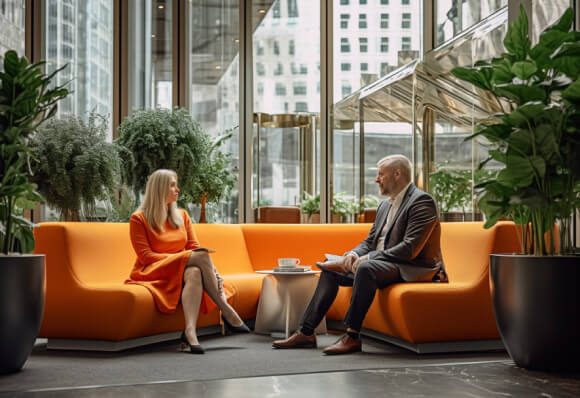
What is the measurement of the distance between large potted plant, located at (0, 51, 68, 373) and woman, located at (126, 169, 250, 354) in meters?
1.06

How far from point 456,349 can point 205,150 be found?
3.20 m

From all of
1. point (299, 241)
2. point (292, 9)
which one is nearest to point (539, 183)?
point (299, 241)

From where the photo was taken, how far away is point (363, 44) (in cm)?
896

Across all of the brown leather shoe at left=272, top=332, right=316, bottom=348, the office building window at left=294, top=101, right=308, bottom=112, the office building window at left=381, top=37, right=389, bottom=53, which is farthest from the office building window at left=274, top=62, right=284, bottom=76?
the brown leather shoe at left=272, top=332, right=316, bottom=348

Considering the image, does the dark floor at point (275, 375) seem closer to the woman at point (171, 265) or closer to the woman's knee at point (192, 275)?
the woman at point (171, 265)

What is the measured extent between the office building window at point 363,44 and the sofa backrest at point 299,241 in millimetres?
3080

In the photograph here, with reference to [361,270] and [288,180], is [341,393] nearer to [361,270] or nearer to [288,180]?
[361,270]

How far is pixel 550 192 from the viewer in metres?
3.89

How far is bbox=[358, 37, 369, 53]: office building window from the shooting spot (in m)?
8.95

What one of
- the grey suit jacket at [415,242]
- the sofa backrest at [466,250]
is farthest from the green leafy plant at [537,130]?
the grey suit jacket at [415,242]

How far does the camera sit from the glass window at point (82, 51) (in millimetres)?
9383

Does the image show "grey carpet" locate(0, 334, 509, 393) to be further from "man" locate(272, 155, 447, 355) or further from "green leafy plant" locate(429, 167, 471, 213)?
"green leafy plant" locate(429, 167, 471, 213)

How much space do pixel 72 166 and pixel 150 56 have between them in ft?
14.0

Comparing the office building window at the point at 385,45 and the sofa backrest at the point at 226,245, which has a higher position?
the office building window at the point at 385,45
